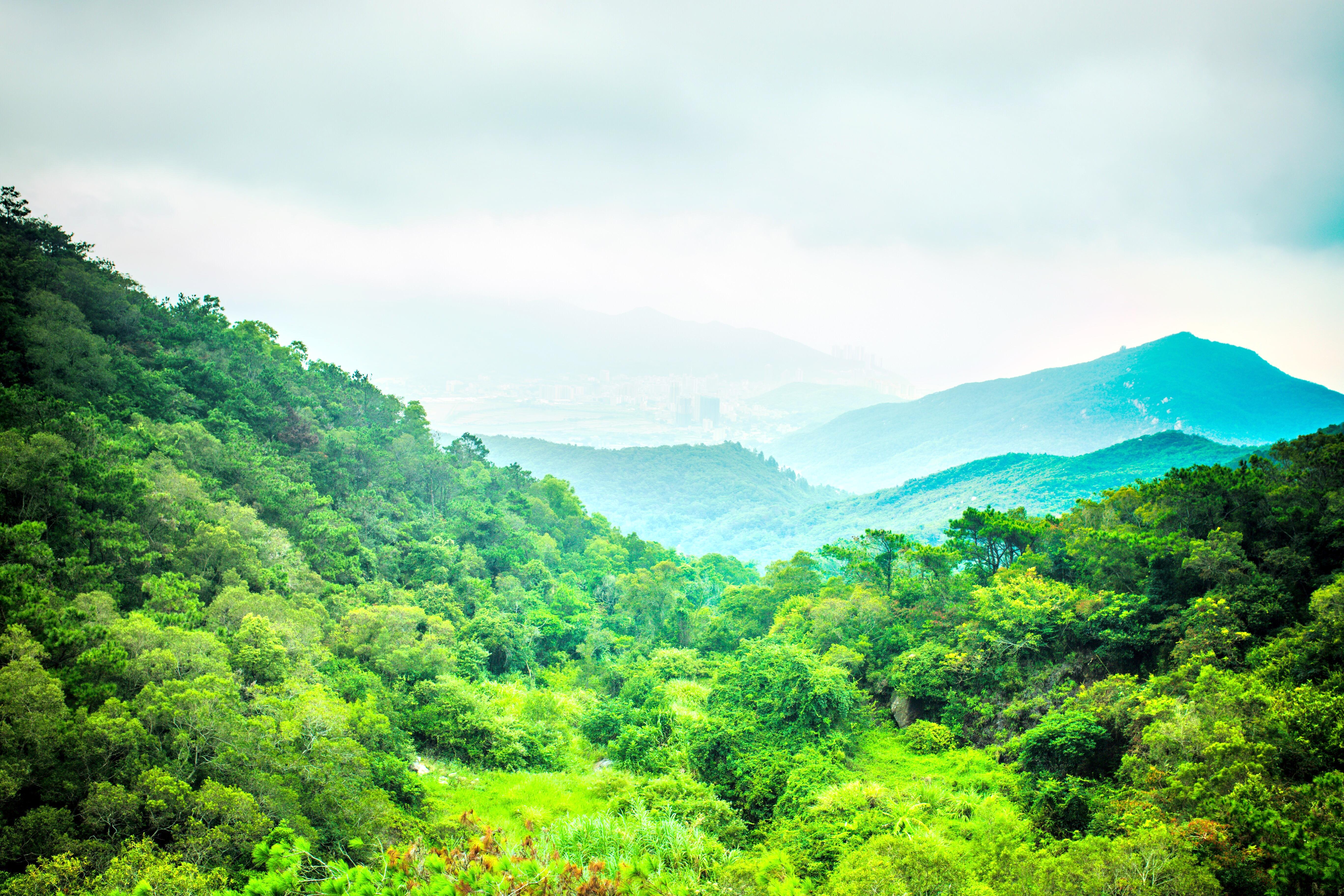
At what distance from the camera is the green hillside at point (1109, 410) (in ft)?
413

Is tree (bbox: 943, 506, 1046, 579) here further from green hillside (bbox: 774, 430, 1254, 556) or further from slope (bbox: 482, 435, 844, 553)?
slope (bbox: 482, 435, 844, 553)

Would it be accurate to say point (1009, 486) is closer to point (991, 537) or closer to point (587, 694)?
point (991, 537)

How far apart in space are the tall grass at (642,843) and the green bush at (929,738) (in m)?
8.25

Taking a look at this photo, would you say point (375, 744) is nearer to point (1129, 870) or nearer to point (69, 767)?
point (69, 767)

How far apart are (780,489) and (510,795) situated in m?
133

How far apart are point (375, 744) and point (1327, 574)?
22927mm

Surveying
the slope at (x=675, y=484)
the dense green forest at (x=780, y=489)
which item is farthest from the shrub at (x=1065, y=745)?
the slope at (x=675, y=484)

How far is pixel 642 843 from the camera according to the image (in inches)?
464

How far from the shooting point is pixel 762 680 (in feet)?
65.2

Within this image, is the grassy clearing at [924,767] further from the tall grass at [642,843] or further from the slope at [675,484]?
the slope at [675,484]

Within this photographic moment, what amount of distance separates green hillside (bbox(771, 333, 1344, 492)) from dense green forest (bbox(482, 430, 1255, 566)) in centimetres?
3879

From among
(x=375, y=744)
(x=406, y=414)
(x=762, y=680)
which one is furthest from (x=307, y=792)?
(x=406, y=414)

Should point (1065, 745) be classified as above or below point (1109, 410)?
below

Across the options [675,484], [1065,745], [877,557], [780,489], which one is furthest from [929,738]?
[780,489]
